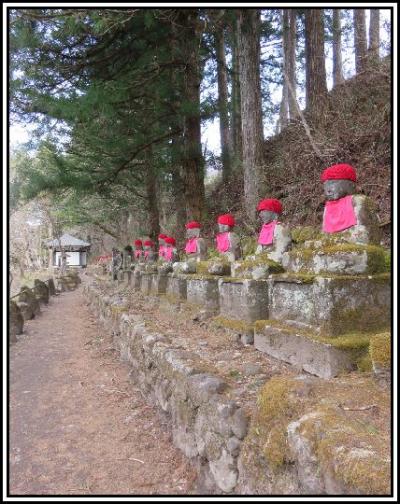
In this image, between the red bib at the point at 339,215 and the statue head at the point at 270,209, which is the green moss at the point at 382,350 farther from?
the statue head at the point at 270,209

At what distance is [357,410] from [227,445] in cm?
84

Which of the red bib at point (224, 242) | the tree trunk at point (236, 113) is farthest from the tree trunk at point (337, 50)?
the red bib at point (224, 242)

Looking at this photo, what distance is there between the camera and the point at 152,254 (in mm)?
11047

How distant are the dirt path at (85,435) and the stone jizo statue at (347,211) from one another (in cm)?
212

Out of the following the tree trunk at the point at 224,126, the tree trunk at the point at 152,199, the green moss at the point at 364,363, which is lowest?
the green moss at the point at 364,363

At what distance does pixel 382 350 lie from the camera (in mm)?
1935

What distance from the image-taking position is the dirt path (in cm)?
273

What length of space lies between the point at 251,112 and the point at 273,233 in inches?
145

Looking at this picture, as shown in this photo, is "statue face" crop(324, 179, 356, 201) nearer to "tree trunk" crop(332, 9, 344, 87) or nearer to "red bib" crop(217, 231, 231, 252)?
"red bib" crop(217, 231, 231, 252)

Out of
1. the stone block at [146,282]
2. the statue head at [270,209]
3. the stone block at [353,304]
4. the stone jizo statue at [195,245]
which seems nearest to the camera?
the stone block at [353,304]

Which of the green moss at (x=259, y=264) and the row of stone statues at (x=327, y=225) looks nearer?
the row of stone statues at (x=327, y=225)

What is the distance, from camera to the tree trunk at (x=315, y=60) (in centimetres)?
882

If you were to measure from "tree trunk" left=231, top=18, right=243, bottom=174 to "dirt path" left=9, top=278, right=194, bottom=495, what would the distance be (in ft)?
23.5

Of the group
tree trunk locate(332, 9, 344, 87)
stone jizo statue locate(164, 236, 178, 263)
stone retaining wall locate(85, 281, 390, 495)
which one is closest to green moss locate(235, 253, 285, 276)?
stone retaining wall locate(85, 281, 390, 495)
